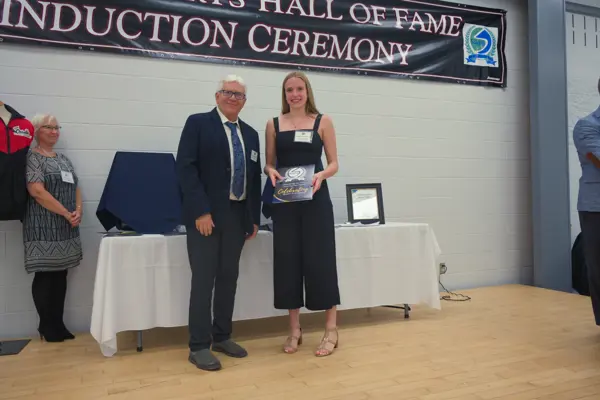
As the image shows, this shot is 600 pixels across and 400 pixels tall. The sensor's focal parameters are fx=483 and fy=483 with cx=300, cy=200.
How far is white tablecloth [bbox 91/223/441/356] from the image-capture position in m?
2.54

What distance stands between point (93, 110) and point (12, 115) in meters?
0.54

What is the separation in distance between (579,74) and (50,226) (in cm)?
499

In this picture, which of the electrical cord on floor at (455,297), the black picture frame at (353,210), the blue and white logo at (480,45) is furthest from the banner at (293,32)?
the electrical cord on floor at (455,297)

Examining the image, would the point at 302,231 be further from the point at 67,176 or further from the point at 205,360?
the point at 67,176

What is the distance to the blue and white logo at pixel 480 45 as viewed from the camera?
4.39 m

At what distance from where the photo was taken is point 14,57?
3.07 m

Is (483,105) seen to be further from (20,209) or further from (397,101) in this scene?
(20,209)

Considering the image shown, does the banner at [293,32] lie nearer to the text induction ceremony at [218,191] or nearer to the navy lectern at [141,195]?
the text induction ceremony at [218,191]

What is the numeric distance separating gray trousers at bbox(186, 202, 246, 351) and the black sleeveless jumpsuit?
227 mm

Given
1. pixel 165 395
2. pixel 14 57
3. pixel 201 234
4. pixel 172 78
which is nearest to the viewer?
pixel 165 395

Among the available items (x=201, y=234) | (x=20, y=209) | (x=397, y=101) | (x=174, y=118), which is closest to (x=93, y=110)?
(x=174, y=118)

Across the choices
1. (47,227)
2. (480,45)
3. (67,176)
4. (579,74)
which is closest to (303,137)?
(67,176)

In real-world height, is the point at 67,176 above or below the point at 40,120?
below

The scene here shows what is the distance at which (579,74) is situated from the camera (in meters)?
4.92
